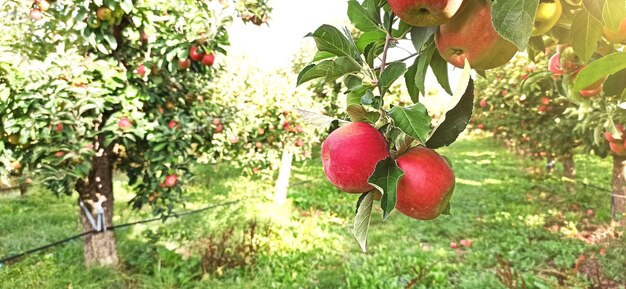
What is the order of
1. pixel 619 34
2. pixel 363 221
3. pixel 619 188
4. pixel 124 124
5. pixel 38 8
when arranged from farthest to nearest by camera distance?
pixel 619 188 → pixel 124 124 → pixel 38 8 → pixel 619 34 → pixel 363 221

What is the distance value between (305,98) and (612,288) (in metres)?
4.85

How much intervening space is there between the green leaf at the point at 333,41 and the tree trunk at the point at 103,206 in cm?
386

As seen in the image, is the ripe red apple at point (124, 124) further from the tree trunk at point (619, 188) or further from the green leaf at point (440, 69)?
the tree trunk at point (619, 188)

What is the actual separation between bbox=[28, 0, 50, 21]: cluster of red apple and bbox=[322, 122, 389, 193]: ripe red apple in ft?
11.0

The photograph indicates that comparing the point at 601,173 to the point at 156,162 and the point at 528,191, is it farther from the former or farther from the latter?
the point at 156,162

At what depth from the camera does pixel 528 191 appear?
7.88 m

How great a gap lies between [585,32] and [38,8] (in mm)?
3620

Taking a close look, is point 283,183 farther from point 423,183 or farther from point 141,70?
point 423,183

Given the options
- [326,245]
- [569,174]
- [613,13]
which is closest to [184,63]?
[326,245]

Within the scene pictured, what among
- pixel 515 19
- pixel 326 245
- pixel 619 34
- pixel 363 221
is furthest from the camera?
pixel 326 245

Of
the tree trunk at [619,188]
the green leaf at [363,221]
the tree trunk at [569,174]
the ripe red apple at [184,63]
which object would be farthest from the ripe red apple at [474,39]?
the tree trunk at [569,174]

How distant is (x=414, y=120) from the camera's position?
539mm

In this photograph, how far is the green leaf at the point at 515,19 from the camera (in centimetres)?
48

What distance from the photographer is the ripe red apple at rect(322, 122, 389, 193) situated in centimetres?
60
